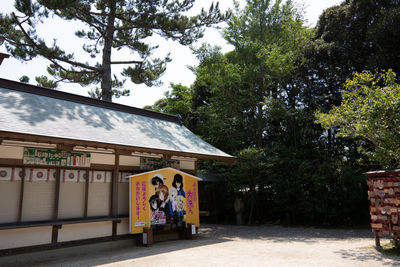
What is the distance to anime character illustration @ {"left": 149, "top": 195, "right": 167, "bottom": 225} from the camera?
7941 millimetres

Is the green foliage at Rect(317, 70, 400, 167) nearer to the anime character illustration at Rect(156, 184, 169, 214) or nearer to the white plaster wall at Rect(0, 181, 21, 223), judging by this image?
the anime character illustration at Rect(156, 184, 169, 214)

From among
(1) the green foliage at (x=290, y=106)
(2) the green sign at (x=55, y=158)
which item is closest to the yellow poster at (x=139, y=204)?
(2) the green sign at (x=55, y=158)

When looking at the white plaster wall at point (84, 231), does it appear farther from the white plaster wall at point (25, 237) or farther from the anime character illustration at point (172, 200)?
the anime character illustration at point (172, 200)

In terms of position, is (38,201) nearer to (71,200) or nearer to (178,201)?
(71,200)

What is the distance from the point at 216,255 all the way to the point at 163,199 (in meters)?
2.39

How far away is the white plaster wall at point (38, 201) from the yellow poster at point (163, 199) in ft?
6.10

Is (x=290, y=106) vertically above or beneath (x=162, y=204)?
above

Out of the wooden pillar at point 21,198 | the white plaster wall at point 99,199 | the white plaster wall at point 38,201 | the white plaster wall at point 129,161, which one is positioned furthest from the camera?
the white plaster wall at point 129,161

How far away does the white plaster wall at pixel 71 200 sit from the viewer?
6695mm

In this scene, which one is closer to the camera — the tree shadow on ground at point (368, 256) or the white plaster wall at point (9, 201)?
the tree shadow on ground at point (368, 256)

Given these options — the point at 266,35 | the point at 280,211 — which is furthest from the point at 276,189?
the point at 266,35

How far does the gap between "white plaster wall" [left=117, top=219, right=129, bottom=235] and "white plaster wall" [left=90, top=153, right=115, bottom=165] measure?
1.59 meters

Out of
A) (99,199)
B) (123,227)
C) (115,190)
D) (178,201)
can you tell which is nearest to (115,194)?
(115,190)

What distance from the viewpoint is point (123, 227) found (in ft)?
25.4
